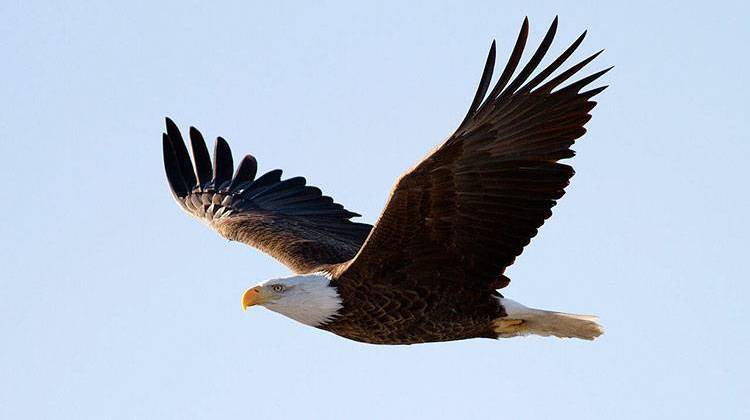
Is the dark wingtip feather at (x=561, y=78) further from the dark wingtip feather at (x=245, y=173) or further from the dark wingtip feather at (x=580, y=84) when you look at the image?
the dark wingtip feather at (x=245, y=173)

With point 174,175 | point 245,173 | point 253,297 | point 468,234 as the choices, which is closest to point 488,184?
point 468,234

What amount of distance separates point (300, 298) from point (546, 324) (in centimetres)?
160

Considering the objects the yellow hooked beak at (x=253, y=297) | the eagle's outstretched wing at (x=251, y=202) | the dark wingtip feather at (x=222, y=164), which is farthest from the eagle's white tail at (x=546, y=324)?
the dark wingtip feather at (x=222, y=164)

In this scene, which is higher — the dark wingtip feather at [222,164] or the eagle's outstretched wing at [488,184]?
the dark wingtip feather at [222,164]

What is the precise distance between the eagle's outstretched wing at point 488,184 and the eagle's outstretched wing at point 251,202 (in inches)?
85.2

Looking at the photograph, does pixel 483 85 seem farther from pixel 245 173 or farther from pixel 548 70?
pixel 245 173

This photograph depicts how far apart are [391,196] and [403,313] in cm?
96

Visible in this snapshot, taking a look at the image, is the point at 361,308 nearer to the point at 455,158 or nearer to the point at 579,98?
the point at 455,158

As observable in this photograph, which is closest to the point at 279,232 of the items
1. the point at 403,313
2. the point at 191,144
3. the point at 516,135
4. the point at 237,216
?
the point at 237,216

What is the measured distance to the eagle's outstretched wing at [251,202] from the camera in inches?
463

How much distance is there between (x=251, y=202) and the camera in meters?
12.8

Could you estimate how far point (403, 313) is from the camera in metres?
9.37

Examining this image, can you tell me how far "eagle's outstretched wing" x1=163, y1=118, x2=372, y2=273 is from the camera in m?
11.8

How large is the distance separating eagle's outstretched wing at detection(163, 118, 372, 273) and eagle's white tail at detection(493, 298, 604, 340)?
1.97 meters
